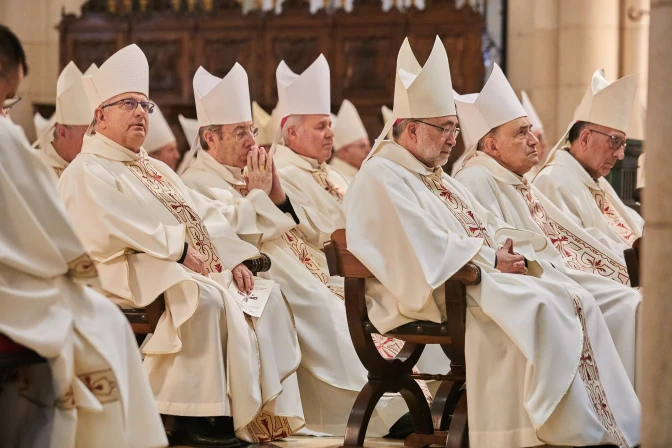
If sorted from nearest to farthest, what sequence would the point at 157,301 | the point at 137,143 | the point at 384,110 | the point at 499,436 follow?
the point at 499,436 < the point at 157,301 < the point at 137,143 < the point at 384,110

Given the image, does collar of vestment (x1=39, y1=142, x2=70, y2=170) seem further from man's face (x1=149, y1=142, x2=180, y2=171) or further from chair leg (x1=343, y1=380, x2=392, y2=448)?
chair leg (x1=343, y1=380, x2=392, y2=448)

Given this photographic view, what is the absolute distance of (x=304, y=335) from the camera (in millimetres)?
6617

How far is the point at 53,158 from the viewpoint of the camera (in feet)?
26.8

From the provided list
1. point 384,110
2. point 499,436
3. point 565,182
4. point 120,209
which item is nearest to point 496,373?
point 499,436

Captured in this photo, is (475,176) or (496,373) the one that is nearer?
(496,373)

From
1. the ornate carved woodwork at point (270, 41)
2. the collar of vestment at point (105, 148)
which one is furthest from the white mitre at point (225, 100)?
the ornate carved woodwork at point (270, 41)

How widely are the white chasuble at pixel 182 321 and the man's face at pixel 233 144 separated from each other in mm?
1365

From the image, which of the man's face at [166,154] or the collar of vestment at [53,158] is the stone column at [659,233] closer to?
the collar of vestment at [53,158]

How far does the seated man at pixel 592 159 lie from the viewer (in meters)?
7.63

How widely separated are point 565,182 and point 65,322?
14.6 ft

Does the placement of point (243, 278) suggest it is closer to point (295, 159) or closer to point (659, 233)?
point (295, 159)

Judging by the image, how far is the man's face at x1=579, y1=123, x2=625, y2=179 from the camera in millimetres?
7758

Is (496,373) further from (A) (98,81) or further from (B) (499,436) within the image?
(A) (98,81)

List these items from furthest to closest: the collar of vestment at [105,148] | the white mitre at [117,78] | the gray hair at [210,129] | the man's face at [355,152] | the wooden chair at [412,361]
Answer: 1. the man's face at [355,152]
2. the gray hair at [210,129]
3. the white mitre at [117,78]
4. the collar of vestment at [105,148]
5. the wooden chair at [412,361]
